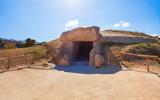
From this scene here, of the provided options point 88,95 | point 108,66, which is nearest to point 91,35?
point 108,66

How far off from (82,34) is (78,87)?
7351 millimetres

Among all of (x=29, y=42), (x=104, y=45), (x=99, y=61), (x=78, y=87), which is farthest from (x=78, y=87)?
(x=29, y=42)

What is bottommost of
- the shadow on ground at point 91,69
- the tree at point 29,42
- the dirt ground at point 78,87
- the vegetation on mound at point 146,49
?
the dirt ground at point 78,87

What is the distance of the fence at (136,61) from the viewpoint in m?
12.0

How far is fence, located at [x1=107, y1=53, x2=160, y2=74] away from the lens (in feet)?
39.4

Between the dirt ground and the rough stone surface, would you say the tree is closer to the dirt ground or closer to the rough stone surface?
the rough stone surface

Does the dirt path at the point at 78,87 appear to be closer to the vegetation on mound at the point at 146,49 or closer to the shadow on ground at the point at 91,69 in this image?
the shadow on ground at the point at 91,69

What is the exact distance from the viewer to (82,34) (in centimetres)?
1560

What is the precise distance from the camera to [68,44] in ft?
52.4

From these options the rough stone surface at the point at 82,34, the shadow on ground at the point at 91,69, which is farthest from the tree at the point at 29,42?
the shadow on ground at the point at 91,69

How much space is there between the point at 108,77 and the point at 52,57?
21.0 ft

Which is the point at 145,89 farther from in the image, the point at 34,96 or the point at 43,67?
the point at 43,67

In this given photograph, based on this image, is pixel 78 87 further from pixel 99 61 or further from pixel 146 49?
pixel 146 49

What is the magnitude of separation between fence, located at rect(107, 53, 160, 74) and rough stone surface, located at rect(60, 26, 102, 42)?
2.08 m
